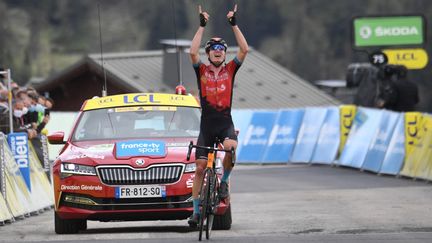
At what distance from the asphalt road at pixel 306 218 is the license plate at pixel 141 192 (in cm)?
41

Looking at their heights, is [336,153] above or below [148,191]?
below

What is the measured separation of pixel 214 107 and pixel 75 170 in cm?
170

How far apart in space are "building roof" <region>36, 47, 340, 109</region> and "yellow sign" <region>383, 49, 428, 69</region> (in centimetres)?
1883

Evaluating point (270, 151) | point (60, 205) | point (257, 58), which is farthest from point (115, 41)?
point (60, 205)

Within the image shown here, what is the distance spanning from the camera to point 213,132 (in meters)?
13.4

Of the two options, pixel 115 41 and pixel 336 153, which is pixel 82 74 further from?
pixel 115 41

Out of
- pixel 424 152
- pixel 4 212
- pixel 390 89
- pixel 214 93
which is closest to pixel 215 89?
pixel 214 93

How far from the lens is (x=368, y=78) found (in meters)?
29.9

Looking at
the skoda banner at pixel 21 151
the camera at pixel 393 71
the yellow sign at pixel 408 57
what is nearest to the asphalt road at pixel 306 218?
the skoda banner at pixel 21 151

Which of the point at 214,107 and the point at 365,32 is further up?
the point at 214,107

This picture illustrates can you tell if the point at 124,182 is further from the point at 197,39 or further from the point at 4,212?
the point at 4,212

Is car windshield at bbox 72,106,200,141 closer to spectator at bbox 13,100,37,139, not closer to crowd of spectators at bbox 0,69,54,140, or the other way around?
crowd of spectators at bbox 0,69,54,140

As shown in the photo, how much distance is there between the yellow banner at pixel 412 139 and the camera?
968 inches

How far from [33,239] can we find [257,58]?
169 ft
